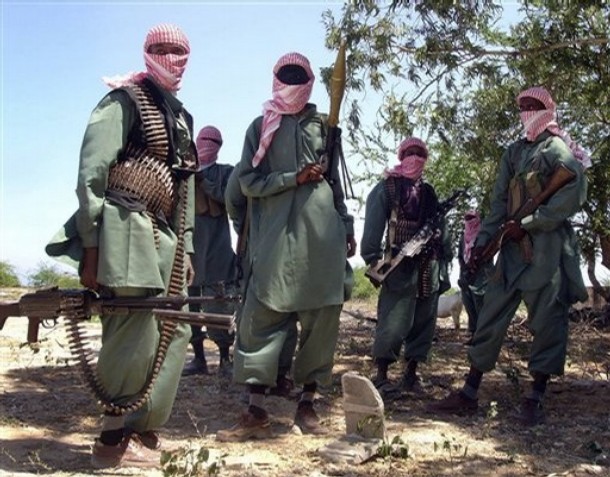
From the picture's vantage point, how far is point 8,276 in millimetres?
15984

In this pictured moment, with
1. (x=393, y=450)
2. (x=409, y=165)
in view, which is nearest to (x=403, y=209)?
(x=409, y=165)

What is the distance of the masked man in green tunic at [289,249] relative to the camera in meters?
4.50

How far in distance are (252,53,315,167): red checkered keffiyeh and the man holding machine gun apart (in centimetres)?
148

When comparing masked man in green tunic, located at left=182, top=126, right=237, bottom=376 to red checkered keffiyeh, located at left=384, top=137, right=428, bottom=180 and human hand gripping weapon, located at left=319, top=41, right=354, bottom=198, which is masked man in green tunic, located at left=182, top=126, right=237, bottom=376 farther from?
human hand gripping weapon, located at left=319, top=41, right=354, bottom=198

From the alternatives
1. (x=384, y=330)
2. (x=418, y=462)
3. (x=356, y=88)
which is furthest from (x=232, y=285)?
(x=418, y=462)

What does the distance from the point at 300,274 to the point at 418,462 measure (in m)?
1.20

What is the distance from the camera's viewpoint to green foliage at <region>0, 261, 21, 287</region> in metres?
15.4

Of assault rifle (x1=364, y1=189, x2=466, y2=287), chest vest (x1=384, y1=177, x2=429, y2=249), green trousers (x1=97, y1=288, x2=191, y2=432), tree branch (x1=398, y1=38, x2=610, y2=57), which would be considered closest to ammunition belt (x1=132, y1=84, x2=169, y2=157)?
green trousers (x1=97, y1=288, x2=191, y2=432)

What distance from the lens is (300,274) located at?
4535 millimetres

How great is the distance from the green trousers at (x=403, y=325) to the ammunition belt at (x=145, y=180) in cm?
237

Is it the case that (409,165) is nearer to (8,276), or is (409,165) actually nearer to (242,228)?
(242,228)

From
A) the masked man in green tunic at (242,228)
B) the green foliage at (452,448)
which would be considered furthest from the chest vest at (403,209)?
the green foliage at (452,448)

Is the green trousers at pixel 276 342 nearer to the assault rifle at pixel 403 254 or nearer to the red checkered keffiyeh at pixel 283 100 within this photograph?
the red checkered keffiyeh at pixel 283 100

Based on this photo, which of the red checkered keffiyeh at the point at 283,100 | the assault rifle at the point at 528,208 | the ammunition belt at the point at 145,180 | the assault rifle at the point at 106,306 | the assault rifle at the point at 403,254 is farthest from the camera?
the assault rifle at the point at 403,254
